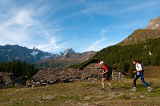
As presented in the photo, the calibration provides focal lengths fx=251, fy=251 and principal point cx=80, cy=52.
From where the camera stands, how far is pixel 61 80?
5644 cm

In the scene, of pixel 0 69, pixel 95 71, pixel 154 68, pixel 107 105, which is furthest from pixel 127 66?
pixel 107 105

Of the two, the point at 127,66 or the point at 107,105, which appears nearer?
the point at 107,105

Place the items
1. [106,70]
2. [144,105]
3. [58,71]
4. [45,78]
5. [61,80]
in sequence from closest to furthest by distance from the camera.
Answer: [144,105]
[106,70]
[61,80]
[45,78]
[58,71]

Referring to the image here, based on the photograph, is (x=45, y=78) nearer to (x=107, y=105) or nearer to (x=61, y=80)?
(x=61, y=80)

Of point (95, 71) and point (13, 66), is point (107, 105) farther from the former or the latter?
point (13, 66)

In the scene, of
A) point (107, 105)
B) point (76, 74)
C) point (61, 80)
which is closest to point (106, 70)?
point (107, 105)

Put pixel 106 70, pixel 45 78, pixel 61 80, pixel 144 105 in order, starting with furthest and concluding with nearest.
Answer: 1. pixel 45 78
2. pixel 61 80
3. pixel 106 70
4. pixel 144 105

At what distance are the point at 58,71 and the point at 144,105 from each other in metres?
48.4

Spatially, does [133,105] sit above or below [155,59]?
below

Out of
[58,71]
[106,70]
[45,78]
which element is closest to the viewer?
[106,70]

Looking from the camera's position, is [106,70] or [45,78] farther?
[45,78]

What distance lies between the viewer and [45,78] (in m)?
60.2

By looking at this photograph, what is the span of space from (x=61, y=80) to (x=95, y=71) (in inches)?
393

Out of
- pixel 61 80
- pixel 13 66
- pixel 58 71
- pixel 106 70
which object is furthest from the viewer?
pixel 13 66
